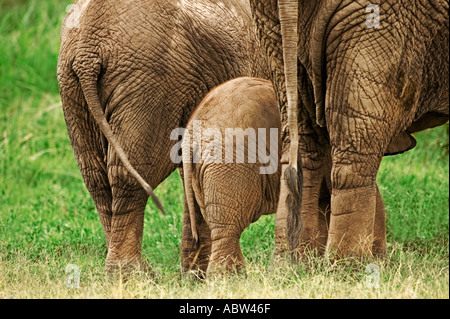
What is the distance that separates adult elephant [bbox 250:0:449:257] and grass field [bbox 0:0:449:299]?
319 mm

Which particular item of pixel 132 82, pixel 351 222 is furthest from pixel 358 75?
pixel 132 82

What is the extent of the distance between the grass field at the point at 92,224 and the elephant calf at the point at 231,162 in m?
0.24

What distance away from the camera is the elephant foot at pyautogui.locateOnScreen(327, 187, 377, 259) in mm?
4066

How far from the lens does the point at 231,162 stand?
14.6ft

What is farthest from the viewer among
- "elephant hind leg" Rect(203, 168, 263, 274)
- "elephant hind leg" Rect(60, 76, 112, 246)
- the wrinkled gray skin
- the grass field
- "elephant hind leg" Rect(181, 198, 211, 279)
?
"elephant hind leg" Rect(181, 198, 211, 279)

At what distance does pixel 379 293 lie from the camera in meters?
3.76

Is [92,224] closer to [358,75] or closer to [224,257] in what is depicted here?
[224,257]

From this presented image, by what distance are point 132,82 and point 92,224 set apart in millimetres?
1964

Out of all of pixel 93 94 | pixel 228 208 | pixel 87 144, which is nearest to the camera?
pixel 228 208

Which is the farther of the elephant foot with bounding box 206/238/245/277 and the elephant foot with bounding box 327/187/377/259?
the elephant foot with bounding box 206/238/245/277

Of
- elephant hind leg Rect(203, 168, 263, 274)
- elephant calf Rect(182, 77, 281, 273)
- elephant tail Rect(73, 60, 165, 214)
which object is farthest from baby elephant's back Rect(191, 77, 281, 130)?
elephant tail Rect(73, 60, 165, 214)

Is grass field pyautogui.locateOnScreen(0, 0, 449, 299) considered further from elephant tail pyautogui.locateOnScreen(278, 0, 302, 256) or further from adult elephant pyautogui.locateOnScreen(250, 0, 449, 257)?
elephant tail pyautogui.locateOnScreen(278, 0, 302, 256)

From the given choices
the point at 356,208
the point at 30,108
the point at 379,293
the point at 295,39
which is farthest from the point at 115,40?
the point at 30,108
